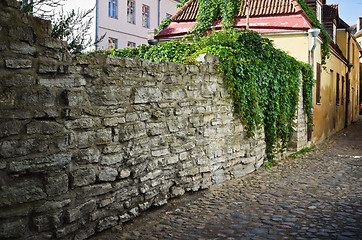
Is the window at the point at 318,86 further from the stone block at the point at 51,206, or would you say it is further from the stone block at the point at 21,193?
the stone block at the point at 21,193

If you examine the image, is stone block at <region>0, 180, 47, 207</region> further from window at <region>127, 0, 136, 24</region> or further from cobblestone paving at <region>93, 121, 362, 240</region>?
window at <region>127, 0, 136, 24</region>

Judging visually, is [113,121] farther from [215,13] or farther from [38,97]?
[215,13]

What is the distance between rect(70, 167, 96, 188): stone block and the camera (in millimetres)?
3725

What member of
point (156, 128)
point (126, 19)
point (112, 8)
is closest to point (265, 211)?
point (156, 128)

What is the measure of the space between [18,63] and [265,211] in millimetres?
3564

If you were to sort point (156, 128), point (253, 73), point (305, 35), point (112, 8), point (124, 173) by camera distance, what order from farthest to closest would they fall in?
point (112, 8) < point (305, 35) < point (253, 73) < point (156, 128) < point (124, 173)

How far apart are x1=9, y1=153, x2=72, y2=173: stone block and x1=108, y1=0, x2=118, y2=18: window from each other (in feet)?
69.6

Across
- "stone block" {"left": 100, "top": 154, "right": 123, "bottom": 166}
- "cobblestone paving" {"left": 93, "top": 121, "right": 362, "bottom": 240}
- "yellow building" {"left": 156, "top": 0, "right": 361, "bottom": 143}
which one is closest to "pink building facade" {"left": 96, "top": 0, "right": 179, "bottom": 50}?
"yellow building" {"left": 156, "top": 0, "right": 361, "bottom": 143}

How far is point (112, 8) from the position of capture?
2391 cm

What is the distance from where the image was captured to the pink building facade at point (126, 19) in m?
22.8

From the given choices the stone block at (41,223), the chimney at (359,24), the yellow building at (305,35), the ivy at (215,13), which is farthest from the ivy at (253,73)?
the chimney at (359,24)

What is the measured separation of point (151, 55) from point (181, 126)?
436 cm

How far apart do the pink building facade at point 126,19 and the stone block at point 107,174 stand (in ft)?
59.1

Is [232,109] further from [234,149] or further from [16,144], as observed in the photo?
[16,144]
